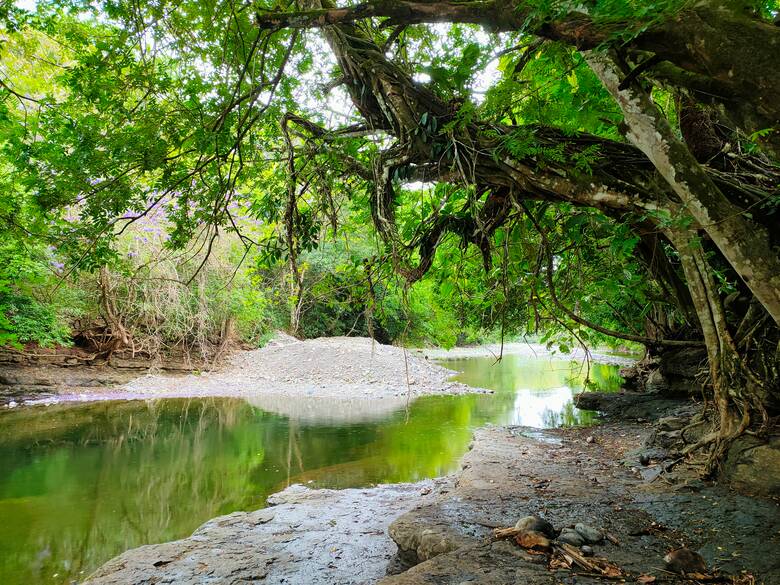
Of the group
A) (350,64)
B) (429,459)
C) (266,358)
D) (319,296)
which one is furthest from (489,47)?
(266,358)

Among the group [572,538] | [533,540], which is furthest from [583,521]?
[533,540]

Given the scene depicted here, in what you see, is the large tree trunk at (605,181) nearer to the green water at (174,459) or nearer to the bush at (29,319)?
the green water at (174,459)

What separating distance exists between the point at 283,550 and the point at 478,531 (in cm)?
185

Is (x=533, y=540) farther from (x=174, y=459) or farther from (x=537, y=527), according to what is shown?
(x=174, y=459)

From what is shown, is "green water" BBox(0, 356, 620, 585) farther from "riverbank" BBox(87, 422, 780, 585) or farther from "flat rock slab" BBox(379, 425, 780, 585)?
"flat rock slab" BBox(379, 425, 780, 585)

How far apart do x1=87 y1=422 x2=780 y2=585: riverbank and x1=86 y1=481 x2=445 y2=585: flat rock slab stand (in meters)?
0.02

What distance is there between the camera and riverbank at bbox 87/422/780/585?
2818mm

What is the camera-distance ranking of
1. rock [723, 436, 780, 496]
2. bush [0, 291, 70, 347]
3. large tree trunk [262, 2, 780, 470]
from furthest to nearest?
1. bush [0, 291, 70, 347]
2. rock [723, 436, 780, 496]
3. large tree trunk [262, 2, 780, 470]

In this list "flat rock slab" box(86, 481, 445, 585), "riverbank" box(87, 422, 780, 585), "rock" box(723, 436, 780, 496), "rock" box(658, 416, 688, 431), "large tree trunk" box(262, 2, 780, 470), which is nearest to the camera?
"riverbank" box(87, 422, 780, 585)

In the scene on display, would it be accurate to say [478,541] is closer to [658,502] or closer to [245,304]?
[658,502]

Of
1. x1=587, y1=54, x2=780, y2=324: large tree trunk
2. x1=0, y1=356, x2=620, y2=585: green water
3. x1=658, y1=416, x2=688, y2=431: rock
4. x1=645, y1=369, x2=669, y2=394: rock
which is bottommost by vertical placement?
x1=0, y1=356, x2=620, y2=585: green water

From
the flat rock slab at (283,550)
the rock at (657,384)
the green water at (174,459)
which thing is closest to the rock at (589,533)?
the flat rock slab at (283,550)

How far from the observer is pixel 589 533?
3.13m

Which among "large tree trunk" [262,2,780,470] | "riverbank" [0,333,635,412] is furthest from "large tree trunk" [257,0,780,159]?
"riverbank" [0,333,635,412]
